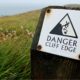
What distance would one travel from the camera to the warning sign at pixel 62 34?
285 cm

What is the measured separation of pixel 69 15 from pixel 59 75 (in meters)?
0.42

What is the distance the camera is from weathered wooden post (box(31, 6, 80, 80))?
2.85 meters

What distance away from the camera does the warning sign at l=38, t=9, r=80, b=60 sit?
2.85 metres

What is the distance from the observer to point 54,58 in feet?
9.41

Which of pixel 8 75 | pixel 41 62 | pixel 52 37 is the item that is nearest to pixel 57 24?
pixel 52 37

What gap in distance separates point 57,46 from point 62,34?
9 cm

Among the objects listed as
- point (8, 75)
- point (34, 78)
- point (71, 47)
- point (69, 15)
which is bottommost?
point (8, 75)

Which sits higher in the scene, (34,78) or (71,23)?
(71,23)

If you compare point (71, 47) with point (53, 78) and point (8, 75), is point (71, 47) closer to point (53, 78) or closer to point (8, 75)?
point (53, 78)

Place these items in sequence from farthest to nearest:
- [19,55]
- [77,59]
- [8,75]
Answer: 1. [19,55]
2. [8,75]
3. [77,59]

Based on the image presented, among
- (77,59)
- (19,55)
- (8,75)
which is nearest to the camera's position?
(77,59)

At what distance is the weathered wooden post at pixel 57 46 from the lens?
2.85m

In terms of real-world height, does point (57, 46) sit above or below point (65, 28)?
below

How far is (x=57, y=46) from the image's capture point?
289 centimetres
